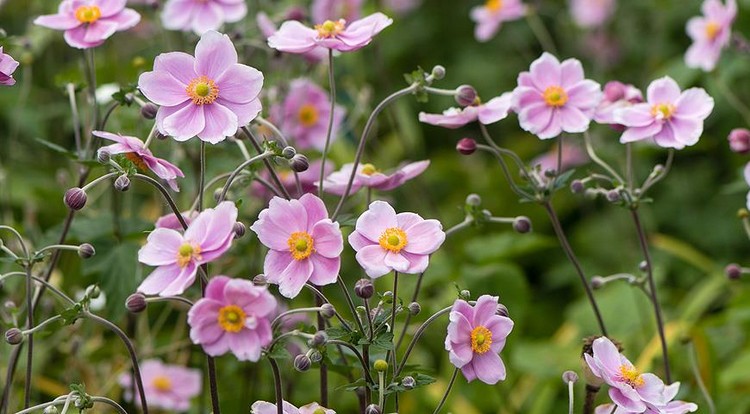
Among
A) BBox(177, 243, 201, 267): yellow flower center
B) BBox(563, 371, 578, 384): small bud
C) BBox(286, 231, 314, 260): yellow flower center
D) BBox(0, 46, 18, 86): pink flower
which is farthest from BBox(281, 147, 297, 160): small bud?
BBox(563, 371, 578, 384): small bud

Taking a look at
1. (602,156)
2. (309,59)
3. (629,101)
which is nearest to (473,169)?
(602,156)

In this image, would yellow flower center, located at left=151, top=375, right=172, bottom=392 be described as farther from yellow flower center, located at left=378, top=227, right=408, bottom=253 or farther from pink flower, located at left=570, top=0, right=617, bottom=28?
pink flower, located at left=570, top=0, right=617, bottom=28

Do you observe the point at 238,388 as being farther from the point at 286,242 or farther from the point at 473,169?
the point at 473,169

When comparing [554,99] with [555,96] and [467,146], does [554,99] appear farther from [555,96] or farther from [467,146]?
[467,146]

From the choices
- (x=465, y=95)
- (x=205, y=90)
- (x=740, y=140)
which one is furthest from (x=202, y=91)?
(x=740, y=140)

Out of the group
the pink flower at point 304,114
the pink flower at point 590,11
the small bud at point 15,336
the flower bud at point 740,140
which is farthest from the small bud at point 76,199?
the pink flower at point 590,11

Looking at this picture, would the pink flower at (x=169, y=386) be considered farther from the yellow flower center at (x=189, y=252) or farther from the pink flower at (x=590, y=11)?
the pink flower at (x=590, y=11)
